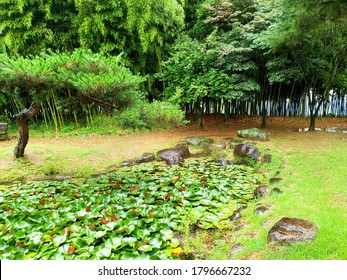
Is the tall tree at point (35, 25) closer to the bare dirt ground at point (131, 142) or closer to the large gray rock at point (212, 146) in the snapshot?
the bare dirt ground at point (131, 142)

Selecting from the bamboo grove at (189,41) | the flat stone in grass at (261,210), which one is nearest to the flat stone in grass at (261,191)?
the flat stone in grass at (261,210)

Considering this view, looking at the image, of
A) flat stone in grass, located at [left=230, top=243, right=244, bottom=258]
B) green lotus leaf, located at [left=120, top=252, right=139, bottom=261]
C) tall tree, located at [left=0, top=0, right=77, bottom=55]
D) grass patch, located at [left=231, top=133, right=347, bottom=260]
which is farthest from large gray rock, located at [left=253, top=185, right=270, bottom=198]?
tall tree, located at [left=0, top=0, right=77, bottom=55]

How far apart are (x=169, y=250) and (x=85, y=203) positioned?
1.43m

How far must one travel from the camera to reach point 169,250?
242 cm

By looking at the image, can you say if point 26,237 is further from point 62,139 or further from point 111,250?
point 62,139

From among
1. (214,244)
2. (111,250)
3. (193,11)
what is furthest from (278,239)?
(193,11)

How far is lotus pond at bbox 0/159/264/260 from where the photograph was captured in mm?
2391

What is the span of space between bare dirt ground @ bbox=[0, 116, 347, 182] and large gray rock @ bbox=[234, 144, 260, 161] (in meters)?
0.88

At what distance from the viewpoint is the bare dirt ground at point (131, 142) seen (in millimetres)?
5477

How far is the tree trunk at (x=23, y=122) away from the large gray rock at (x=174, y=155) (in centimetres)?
263

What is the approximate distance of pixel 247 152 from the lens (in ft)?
18.3

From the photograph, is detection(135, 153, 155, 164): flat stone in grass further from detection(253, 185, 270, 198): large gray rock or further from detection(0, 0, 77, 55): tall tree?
detection(0, 0, 77, 55): tall tree

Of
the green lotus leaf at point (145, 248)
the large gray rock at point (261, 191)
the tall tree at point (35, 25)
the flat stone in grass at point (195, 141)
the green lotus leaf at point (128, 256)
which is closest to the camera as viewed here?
the green lotus leaf at point (128, 256)

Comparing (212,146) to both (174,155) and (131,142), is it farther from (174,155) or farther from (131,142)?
(131,142)
